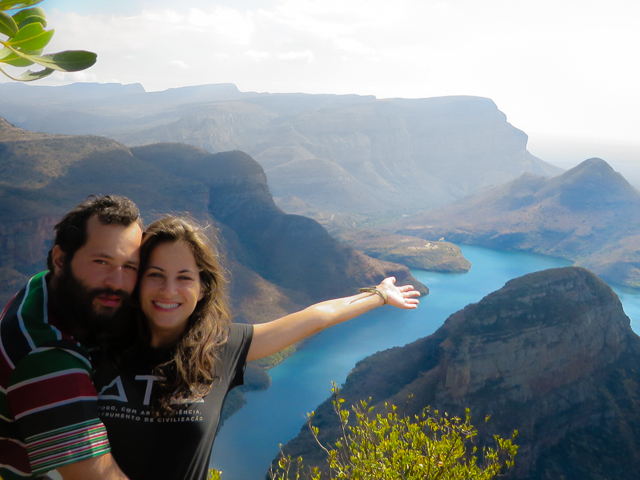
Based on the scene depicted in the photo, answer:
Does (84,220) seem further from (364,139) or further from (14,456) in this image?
(364,139)

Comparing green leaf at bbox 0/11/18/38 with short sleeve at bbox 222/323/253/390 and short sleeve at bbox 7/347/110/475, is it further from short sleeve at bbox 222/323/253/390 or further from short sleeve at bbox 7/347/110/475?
short sleeve at bbox 222/323/253/390

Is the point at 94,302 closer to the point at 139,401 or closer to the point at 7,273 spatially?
the point at 139,401

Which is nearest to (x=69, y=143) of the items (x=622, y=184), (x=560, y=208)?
(x=560, y=208)

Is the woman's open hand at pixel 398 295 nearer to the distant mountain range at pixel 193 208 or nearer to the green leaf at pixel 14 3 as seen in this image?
the green leaf at pixel 14 3

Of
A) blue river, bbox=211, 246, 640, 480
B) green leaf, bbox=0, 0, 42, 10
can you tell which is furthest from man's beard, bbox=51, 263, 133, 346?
blue river, bbox=211, 246, 640, 480

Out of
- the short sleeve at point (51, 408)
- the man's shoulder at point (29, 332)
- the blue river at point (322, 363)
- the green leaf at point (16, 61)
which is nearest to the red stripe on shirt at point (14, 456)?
the short sleeve at point (51, 408)

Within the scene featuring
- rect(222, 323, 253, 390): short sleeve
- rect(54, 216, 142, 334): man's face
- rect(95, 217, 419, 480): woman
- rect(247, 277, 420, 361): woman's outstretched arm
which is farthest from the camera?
rect(247, 277, 420, 361): woman's outstretched arm
